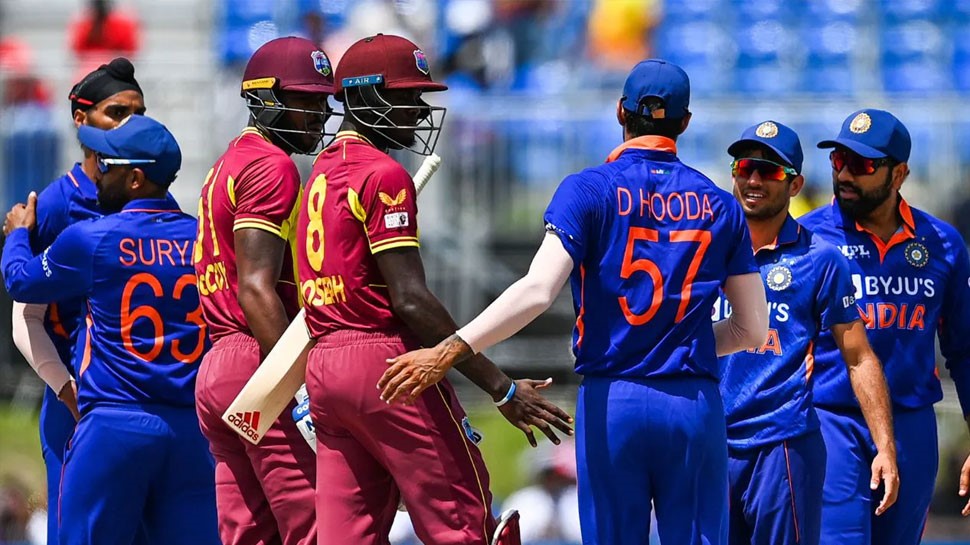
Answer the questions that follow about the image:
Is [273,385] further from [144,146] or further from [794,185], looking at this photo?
[794,185]

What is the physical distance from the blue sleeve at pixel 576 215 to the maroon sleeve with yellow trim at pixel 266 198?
3.44 feet

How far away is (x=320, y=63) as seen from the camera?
593 cm

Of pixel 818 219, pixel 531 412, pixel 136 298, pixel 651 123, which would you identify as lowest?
pixel 531 412

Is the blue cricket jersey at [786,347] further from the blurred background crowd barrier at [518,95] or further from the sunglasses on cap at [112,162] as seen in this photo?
the blurred background crowd barrier at [518,95]

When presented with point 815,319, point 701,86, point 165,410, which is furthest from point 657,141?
point 701,86

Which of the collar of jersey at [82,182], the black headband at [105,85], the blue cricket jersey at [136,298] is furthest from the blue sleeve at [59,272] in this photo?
the black headband at [105,85]

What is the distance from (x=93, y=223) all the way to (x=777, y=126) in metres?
2.81

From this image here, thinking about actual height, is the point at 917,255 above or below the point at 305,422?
above

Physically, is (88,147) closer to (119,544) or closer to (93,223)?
(93,223)

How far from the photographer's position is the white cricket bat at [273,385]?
17.6 feet

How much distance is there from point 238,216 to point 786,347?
2.17 metres

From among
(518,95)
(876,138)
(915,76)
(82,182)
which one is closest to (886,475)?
(876,138)

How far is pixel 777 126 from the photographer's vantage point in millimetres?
6184

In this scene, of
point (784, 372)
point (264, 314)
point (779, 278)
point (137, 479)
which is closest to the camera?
point (264, 314)
